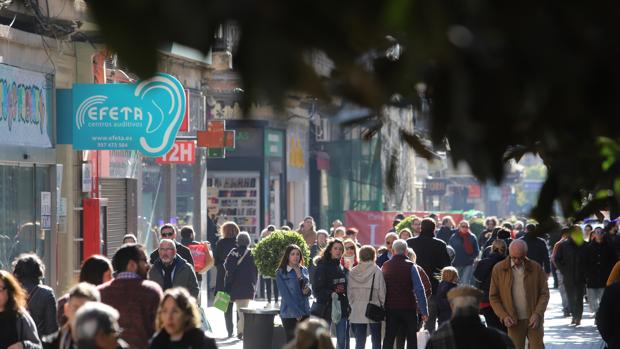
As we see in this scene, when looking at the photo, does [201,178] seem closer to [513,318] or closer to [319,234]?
[319,234]

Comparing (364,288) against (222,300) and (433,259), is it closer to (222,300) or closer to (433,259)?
(433,259)

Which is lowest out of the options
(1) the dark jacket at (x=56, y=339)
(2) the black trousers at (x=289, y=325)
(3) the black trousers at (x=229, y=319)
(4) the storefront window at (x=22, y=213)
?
(3) the black trousers at (x=229, y=319)

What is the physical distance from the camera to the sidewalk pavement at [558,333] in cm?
2009

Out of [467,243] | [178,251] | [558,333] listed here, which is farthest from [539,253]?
[178,251]

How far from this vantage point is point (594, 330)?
23344 mm

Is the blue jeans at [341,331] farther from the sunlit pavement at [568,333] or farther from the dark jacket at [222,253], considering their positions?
the dark jacket at [222,253]

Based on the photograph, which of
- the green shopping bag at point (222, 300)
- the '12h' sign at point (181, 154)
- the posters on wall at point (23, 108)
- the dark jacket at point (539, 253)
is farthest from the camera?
the '12h' sign at point (181, 154)

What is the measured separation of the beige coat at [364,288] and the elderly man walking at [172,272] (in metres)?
1.88

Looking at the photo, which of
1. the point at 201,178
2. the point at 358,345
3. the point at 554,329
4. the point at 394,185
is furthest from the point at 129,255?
the point at 201,178

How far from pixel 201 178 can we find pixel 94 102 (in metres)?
13.9

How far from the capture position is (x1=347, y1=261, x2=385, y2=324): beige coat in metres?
16.1

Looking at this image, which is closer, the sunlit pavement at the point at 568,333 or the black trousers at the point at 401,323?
the black trousers at the point at 401,323

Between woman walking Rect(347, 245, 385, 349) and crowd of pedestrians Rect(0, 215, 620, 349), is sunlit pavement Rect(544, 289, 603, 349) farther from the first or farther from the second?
woman walking Rect(347, 245, 385, 349)

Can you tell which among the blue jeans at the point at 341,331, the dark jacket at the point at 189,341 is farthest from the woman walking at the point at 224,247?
the dark jacket at the point at 189,341
